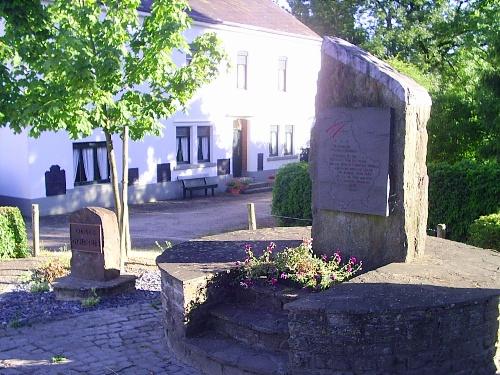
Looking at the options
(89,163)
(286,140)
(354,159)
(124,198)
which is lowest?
(124,198)

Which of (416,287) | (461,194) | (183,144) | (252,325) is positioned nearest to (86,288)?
(252,325)

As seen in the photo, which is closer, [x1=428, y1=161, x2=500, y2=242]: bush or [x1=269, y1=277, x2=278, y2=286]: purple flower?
[x1=269, y1=277, x2=278, y2=286]: purple flower

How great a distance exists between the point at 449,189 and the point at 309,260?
21.7ft

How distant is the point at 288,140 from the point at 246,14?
6419 millimetres

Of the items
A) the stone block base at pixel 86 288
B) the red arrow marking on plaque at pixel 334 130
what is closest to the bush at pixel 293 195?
the stone block base at pixel 86 288

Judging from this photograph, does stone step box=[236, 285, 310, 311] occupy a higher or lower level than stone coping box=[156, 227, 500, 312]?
lower

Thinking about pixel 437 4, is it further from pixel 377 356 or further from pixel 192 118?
pixel 377 356

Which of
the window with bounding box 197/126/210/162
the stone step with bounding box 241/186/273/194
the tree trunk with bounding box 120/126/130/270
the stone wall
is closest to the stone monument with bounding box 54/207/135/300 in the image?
the tree trunk with bounding box 120/126/130/270

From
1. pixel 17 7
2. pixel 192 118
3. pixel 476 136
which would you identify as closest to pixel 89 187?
pixel 192 118

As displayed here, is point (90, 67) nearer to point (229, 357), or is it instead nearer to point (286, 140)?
point (229, 357)

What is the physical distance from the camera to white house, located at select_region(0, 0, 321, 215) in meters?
18.3

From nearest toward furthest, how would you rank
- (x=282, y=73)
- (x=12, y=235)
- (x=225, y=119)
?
(x=12, y=235), (x=225, y=119), (x=282, y=73)

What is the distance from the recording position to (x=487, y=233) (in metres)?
9.45

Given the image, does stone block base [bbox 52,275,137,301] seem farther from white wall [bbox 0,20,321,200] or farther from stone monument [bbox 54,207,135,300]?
white wall [bbox 0,20,321,200]
